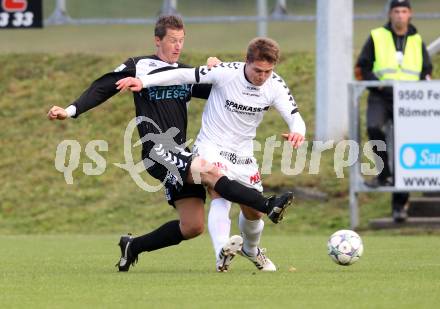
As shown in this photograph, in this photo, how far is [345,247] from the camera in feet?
33.9

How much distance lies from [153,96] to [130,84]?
0.45 metres

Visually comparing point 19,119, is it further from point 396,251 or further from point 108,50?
point 396,251

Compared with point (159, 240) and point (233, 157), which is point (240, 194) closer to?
point (233, 157)

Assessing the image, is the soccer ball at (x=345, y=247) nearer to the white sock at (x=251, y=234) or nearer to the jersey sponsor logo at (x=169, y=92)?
the white sock at (x=251, y=234)

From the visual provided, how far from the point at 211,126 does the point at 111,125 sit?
10836 millimetres

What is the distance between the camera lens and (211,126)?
10.4 m

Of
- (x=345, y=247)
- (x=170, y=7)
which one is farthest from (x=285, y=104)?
(x=170, y=7)

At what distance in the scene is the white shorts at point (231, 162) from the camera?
10.3 metres

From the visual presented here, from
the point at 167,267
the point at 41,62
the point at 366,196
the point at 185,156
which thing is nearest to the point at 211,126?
the point at 185,156

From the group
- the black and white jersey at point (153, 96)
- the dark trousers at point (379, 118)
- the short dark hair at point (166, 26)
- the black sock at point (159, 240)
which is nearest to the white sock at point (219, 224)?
the black sock at point (159, 240)

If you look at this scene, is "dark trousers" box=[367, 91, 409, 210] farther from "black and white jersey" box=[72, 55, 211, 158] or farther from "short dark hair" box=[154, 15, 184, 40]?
"short dark hair" box=[154, 15, 184, 40]

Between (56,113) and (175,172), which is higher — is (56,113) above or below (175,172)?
above

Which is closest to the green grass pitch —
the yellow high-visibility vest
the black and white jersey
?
the black and white jersey

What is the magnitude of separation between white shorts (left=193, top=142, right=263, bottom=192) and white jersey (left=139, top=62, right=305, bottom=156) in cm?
5
